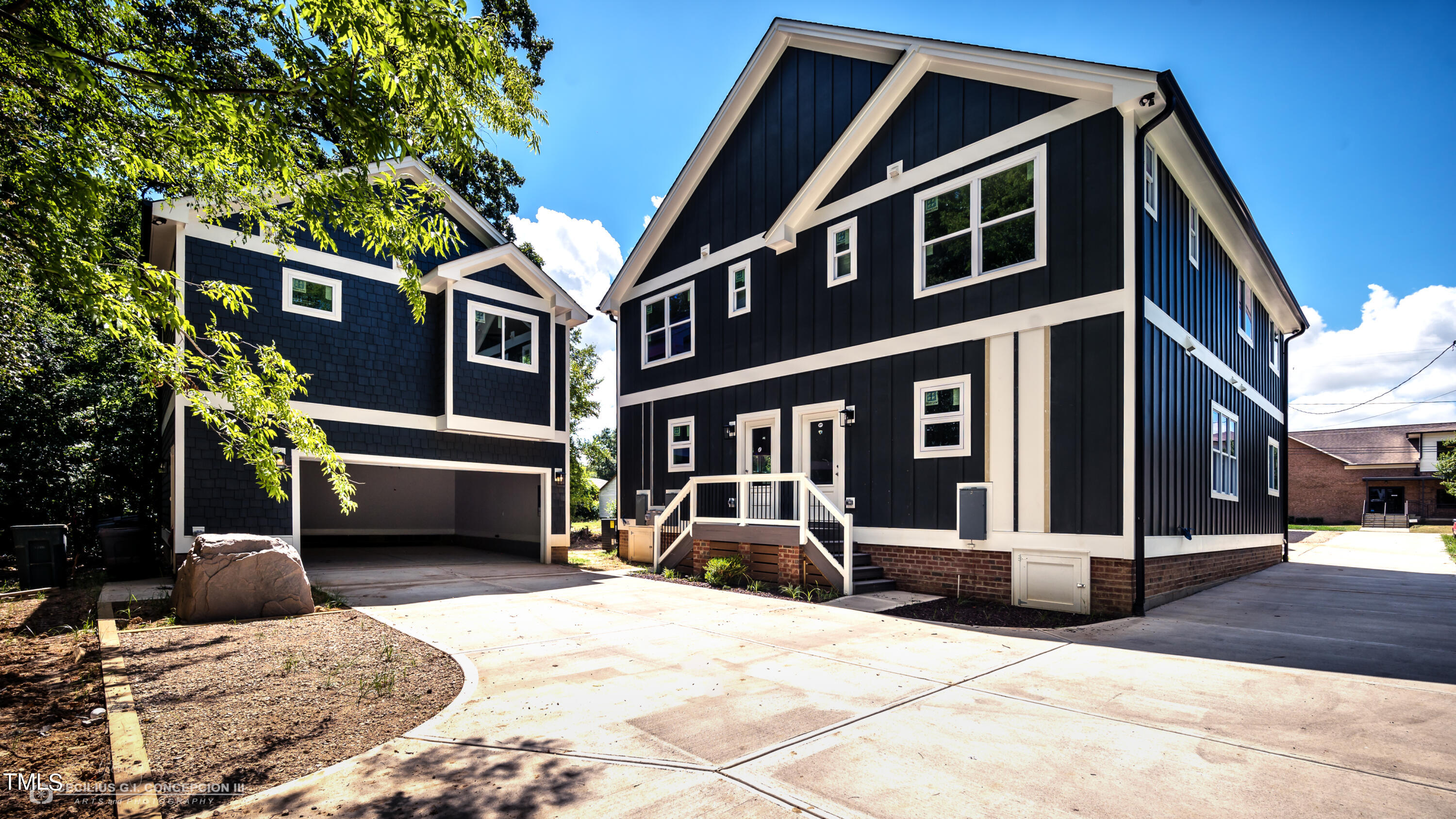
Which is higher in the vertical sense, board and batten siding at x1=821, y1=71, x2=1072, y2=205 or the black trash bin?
board and batten siding at x1=821, y1=71, x2=1072, y2=205

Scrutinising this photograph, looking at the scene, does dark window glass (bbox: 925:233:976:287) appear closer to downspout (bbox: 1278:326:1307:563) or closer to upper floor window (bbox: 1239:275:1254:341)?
upper floor window (bbox: 1239:275:1254:341)

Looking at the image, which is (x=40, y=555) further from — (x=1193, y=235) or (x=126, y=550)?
(x=1193, y=235)

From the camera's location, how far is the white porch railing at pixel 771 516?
10.6 metres

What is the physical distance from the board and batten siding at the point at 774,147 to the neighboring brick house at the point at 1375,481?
34909 millimetres

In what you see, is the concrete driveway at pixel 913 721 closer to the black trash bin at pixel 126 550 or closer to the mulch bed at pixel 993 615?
the mulch bed at pixel 993 615

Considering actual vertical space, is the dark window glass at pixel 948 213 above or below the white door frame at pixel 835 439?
above

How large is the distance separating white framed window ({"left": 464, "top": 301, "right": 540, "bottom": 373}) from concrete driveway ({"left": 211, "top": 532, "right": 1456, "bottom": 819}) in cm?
694

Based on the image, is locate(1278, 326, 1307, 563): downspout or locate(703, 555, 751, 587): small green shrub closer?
locate(703, 555, 751, 587): small green shrub

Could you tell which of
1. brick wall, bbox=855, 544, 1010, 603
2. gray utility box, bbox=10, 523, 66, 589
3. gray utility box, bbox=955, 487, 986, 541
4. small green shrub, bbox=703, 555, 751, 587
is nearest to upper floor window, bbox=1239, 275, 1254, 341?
gray utility box, bbox=955, 487, 986, 541

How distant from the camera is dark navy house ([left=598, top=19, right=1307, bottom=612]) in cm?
912

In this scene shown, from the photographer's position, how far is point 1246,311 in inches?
580

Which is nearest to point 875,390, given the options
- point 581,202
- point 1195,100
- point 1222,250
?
point 1195,100

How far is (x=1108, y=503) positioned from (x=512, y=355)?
38.0ft

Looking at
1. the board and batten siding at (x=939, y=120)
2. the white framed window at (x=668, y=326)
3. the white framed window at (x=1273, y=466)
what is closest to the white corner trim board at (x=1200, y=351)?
the white framed window at (x=1273, y=466)
